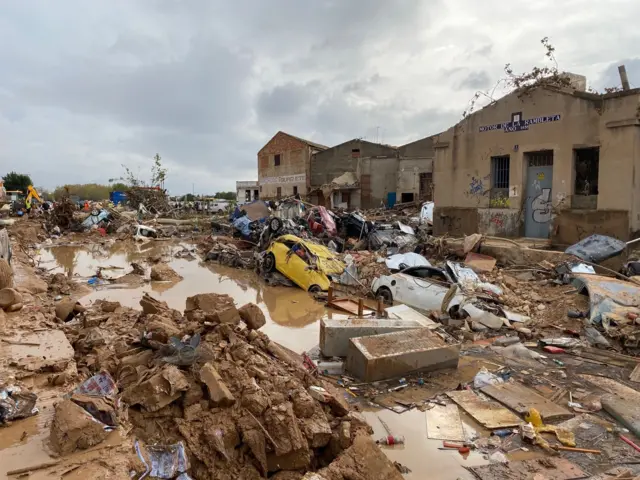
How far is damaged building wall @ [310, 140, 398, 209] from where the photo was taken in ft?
118

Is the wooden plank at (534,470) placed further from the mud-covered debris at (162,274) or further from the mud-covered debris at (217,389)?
the mud-covered debris at (162,274)

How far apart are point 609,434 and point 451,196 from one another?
1325cm

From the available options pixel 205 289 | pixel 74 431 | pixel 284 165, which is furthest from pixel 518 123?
pixel 284 165

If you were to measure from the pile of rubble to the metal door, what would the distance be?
12.8 meters

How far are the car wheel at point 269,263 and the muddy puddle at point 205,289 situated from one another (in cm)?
50

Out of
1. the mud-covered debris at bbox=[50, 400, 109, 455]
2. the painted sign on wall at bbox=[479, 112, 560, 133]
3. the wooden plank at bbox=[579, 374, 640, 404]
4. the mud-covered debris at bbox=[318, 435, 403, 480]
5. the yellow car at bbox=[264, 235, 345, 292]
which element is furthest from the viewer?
the painted sign on wall at bbox=[479, 112, 560, 133]

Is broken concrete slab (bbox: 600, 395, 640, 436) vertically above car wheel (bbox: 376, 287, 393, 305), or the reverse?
car wheel (bbox: 376, 287, 393, 305)

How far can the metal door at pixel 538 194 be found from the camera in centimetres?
1459

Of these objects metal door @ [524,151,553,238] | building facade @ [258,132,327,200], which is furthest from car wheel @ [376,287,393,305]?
building facade @ [258,132,327,200]

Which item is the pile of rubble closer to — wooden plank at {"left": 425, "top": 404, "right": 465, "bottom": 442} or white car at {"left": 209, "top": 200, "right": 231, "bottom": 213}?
wooden plank at {"left": 425, "top": 404, "right": 465, "bottom": 442}

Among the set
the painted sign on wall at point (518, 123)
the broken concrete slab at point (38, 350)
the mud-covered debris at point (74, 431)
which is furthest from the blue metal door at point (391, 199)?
the mud-covered debris at point (74, 431)

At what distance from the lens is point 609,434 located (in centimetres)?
480

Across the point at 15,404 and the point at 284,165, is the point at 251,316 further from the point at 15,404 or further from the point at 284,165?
the point at 284,165

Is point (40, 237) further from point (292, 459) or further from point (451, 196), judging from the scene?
point (292, 459)
